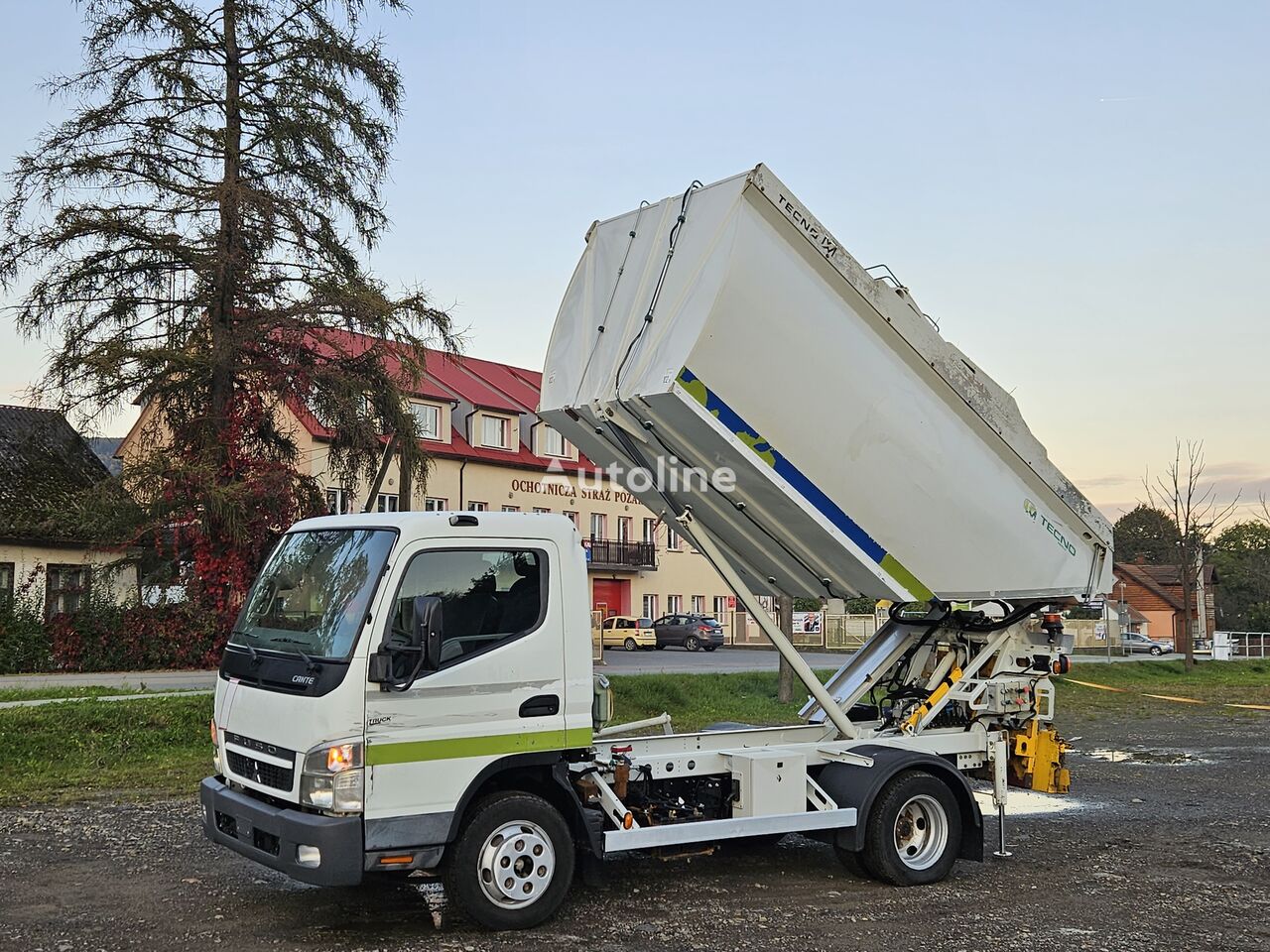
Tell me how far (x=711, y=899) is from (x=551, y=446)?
47.4m

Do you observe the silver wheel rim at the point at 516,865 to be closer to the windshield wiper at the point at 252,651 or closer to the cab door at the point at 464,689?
the cab door at the point at 464,689

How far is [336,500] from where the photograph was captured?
2852 centimetres

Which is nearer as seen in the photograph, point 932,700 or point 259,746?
point 259,746

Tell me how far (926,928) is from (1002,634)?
106 inches

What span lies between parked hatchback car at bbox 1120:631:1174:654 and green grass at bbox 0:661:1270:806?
34829 millimetres

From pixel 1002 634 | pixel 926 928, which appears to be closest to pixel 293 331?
pixel 1002 634

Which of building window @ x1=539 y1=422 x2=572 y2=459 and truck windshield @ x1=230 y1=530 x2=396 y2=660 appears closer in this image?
truck windshield @ x1=230 y1=530 x2=396 y2=660

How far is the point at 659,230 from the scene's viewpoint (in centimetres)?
823

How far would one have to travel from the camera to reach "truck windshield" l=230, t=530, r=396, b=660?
6.71 metres

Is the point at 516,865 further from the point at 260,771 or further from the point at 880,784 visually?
the point at 880,784

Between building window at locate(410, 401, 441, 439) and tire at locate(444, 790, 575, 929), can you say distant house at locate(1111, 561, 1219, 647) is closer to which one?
building window at locate(410, 401, 441, 439)

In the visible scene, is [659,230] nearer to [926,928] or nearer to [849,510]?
[849,510]

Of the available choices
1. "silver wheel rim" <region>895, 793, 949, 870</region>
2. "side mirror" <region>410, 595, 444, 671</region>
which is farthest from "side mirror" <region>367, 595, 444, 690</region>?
"silver wheel rim" <region>895, 793, 949, 870</region>

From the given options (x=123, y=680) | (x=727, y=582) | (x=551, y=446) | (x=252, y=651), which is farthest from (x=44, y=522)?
(x=551, y=446)
